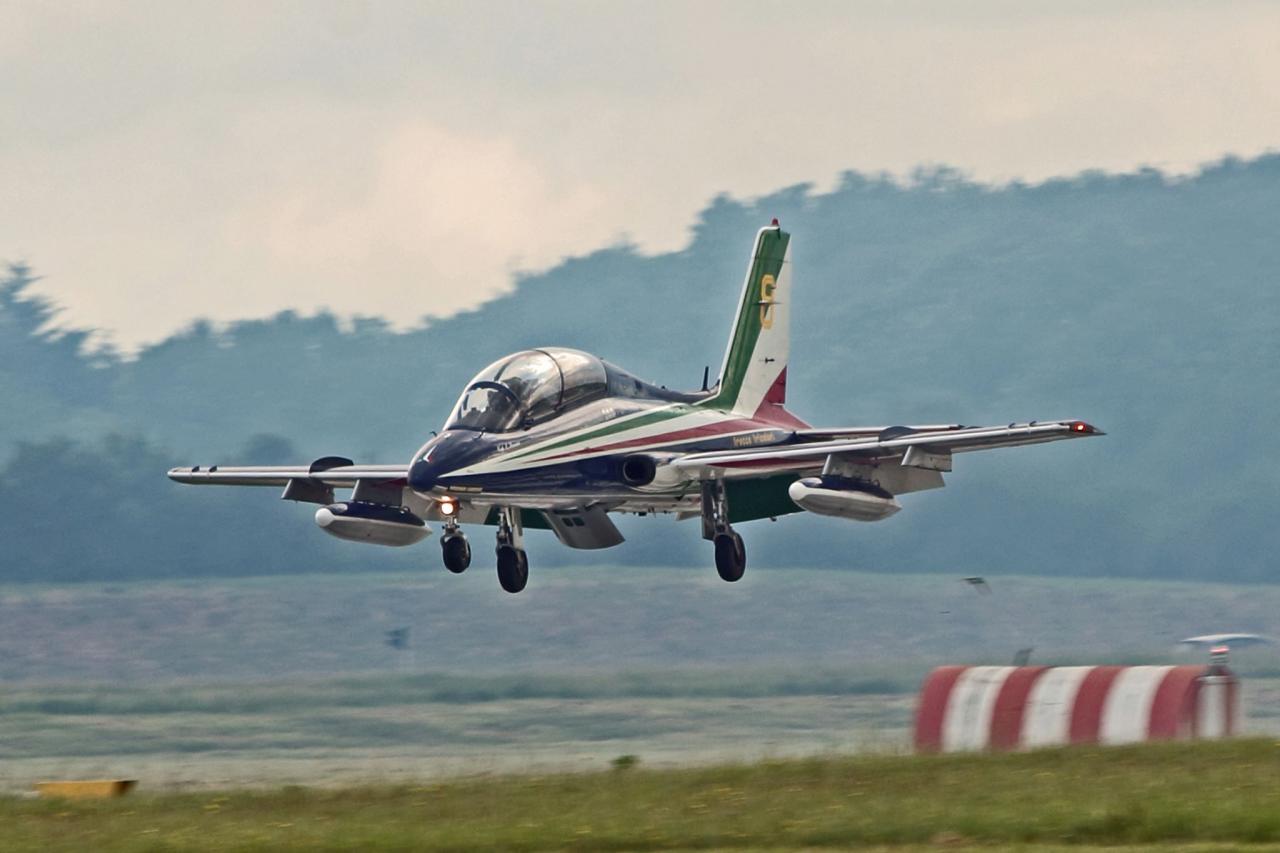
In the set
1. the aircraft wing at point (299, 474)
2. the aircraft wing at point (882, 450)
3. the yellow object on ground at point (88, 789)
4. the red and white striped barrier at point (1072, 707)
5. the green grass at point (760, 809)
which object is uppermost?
the aircraft wing at point (882, 450)

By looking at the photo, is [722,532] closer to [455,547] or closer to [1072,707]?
[455,547]

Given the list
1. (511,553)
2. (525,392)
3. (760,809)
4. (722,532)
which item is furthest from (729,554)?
(760,809)

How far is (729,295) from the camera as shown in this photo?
18688cm

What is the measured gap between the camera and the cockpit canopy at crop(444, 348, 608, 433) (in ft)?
112

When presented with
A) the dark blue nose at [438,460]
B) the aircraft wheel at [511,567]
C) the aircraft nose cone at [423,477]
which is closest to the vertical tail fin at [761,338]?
the aircraft wheel at [511,567]

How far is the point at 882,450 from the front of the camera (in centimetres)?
3516

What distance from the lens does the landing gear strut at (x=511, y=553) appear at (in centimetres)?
3581

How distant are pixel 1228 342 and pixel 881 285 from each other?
40561mm

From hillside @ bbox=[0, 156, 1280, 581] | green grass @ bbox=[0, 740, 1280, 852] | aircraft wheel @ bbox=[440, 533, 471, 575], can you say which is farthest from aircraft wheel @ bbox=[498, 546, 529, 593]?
hillside @ bbox=[0, 156, 1280, 581]

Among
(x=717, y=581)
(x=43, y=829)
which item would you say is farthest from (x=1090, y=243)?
(x=43, y=829)

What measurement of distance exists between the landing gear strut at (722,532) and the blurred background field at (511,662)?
3.59m

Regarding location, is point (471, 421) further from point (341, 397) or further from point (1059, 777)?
point (341, 397)

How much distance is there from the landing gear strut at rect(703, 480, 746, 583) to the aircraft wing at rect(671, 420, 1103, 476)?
0.77 metres

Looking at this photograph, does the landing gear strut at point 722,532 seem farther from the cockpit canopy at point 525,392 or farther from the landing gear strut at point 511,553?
the landing gear strut at point 511,553
